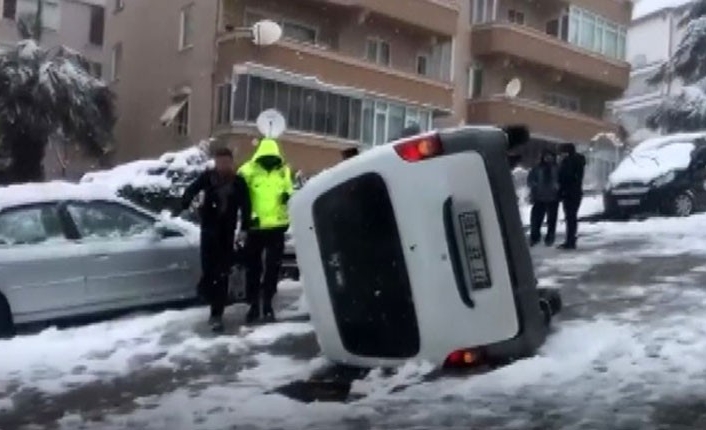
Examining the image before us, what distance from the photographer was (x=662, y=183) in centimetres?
2131

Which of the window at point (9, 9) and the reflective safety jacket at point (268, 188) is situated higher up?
the window at point (9, 9)

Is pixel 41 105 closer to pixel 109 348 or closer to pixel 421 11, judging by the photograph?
pixel 421 11

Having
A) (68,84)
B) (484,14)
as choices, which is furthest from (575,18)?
(68,84)

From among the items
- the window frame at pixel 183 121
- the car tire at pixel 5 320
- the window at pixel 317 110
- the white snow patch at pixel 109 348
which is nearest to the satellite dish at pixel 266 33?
the window at pixel 317 110

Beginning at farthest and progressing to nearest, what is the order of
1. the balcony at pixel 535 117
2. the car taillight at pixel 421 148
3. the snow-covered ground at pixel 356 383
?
the balcony at pixel 535 117 < the car taillight at pixel 421 148 < the snow-covered ground at pixel 356 383

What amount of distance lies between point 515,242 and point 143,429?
7.92 ft

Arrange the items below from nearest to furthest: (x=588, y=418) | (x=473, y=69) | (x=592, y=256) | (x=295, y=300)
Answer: (x=588, y=418) → (x=295, y=300) → (x=592, y=256) → (x=473, y=69)

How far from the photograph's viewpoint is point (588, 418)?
6547 millimetres

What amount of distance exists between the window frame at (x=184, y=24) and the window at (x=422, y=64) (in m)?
7.15

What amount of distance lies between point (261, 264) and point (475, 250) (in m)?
3.55

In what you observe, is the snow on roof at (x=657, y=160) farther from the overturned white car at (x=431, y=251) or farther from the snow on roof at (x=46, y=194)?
the overturned white car at (x=431, y=251)

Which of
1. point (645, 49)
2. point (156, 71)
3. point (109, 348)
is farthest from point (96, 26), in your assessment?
point (109, 348)

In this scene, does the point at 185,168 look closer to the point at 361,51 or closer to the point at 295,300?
the point at 295,300

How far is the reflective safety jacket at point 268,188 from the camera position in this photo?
1031 cm
